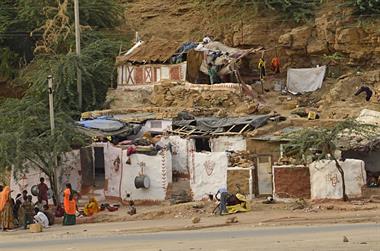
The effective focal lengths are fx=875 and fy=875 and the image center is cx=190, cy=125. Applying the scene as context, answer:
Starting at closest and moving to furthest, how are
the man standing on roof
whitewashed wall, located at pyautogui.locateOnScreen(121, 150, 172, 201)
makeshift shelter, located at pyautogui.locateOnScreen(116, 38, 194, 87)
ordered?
1. whitewashed wall, located at pyautogui.locateOnScreen(121, 150, 172, 201)
2. the man standing on roof
3. makeshift shelter, located at pyautogui.locateOnScreen(116, 38, 194, 87)

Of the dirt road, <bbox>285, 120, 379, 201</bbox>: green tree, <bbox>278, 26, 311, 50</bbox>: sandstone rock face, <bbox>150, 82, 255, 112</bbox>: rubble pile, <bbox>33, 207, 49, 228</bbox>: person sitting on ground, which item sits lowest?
the dirt road

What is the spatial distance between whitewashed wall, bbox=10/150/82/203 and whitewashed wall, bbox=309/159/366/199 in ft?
25.2

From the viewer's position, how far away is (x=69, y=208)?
76.2 feet

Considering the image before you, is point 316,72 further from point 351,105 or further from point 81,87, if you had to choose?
point 81,87

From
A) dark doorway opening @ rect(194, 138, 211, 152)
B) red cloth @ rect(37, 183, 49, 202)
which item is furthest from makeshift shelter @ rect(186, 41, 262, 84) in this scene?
red cloth @ rect(37, 183, 49, 202)

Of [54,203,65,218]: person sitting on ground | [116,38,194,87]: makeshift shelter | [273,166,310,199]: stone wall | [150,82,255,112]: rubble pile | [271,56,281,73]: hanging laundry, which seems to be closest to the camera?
[273,166,310,199]: stone wall

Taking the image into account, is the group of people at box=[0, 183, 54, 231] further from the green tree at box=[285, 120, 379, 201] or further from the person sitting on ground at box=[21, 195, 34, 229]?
the green tree at box=[285, 120, 379, 201]

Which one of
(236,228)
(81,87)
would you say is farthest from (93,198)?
(81,87)

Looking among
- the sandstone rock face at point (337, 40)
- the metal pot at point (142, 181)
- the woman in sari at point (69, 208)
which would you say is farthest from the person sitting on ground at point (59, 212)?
the sandstone rock face at point (337, 40)

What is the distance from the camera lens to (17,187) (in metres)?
26.7

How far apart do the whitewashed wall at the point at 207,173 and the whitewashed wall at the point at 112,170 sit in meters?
2.51

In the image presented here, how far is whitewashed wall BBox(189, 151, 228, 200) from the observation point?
83.7ft

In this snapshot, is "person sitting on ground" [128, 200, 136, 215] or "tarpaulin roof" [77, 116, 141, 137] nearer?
"person sitting on ground" [128, 200, 136, 215]

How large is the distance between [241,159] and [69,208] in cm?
574
